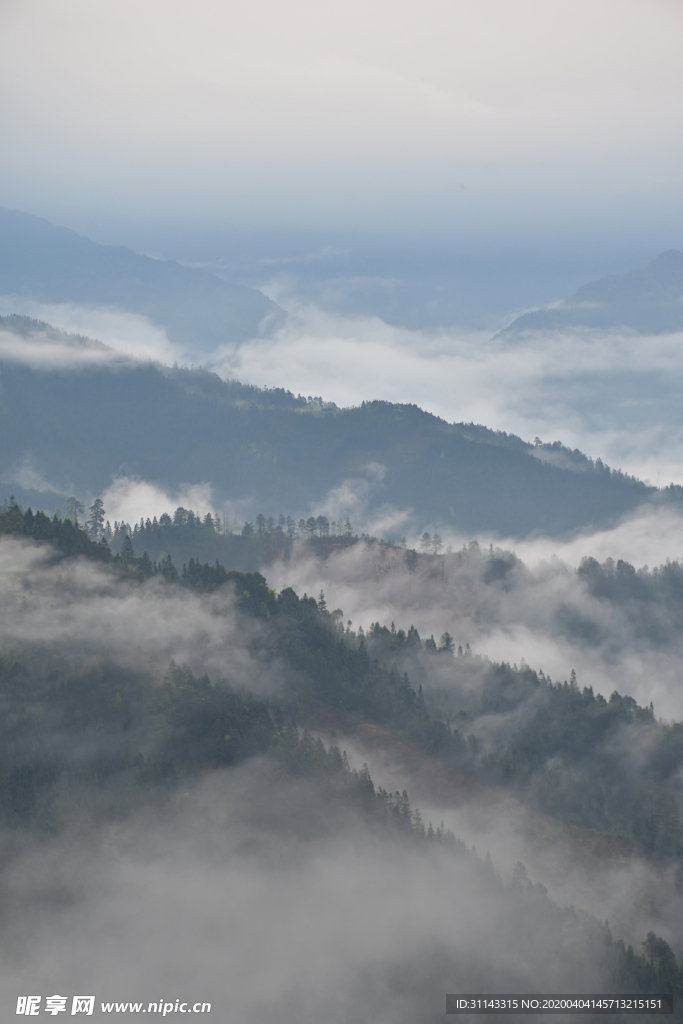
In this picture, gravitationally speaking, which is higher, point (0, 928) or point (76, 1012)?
point (0, 928)

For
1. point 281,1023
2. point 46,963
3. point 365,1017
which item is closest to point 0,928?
point 46,963

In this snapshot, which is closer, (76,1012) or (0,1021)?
(0,1021)

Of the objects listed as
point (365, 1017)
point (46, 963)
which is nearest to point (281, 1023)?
point (365, 1017)

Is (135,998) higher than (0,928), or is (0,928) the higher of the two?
(0,928)

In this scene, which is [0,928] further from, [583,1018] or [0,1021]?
[583,1018]

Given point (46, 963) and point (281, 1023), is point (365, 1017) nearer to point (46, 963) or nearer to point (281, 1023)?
point (281, 1023)

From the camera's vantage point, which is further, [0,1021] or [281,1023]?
[281,1023]

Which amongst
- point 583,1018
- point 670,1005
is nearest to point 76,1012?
point 583,1018
